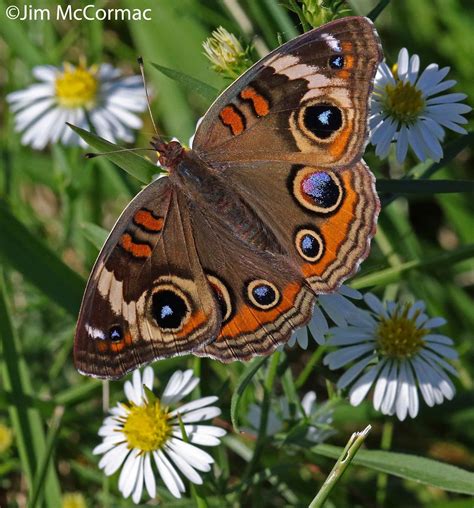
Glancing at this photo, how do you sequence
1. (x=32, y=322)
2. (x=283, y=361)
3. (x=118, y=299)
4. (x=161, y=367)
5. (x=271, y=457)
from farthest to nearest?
(x=32, y=322)
(x=161, y=367)
(x=271, y=457)
(x=283, y=361)
(x=118, y=299)

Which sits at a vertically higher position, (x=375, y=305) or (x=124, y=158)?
(x=375, y=305)

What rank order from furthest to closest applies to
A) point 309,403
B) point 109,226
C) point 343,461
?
1. point 109,226
2. point 309,403
3. point 343,461

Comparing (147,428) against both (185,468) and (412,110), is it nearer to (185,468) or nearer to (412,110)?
(185,468)

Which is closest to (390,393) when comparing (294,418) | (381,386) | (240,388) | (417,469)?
(381,386)

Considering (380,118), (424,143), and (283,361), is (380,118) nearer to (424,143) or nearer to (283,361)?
(424,143)

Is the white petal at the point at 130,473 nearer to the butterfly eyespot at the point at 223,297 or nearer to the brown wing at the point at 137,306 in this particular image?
the brown wing at the point at 137,306

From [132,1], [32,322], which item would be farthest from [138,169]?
[132,1]

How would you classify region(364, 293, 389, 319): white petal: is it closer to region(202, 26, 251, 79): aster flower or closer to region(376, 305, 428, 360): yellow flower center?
region(376, 305, 428, 360): yellow flower center

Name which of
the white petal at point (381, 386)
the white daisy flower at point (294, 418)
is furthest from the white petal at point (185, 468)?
the white petal at point (381, 386)
